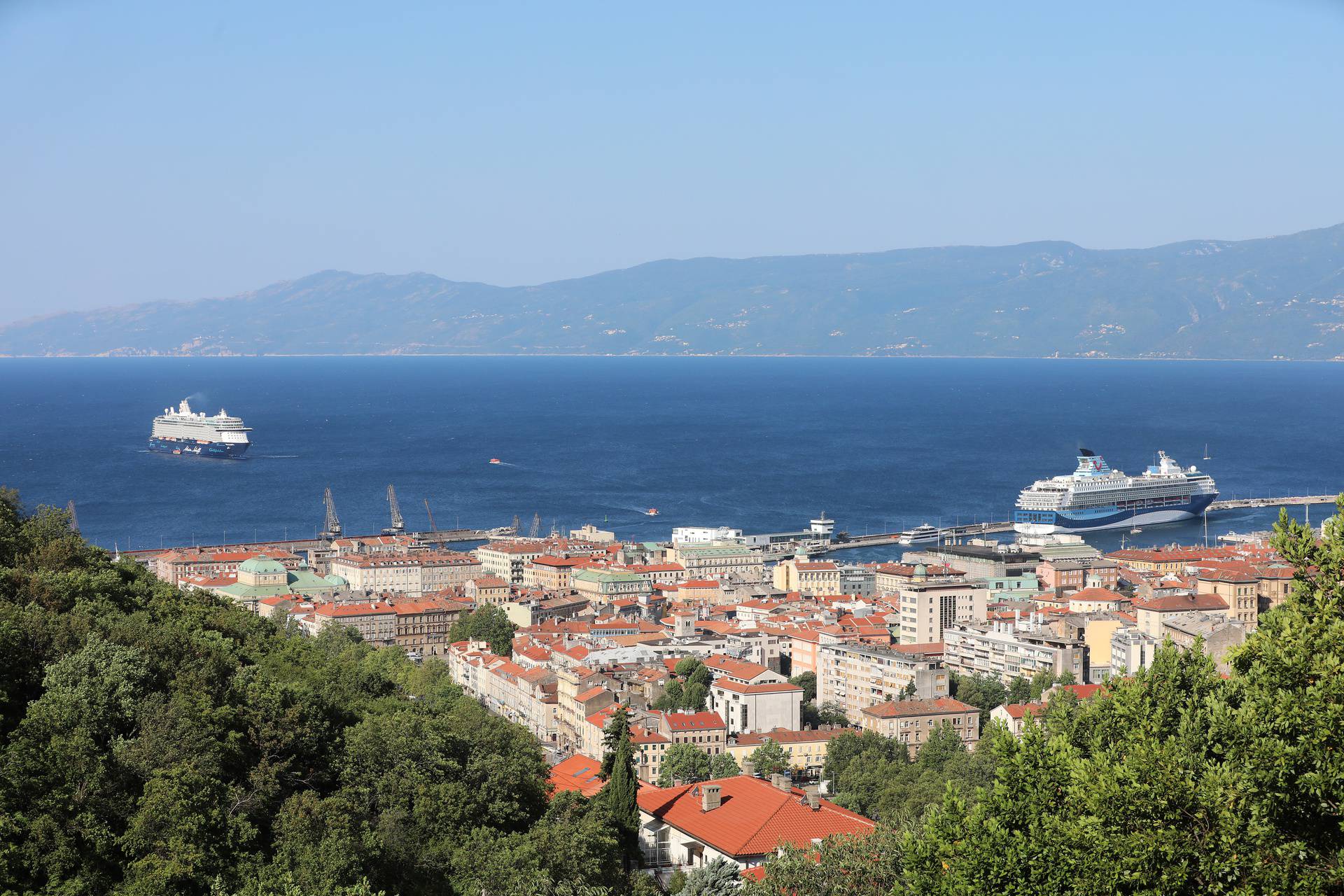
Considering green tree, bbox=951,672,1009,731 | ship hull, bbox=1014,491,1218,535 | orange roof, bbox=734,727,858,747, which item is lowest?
ship hull, bbox=1014,491,1218,535

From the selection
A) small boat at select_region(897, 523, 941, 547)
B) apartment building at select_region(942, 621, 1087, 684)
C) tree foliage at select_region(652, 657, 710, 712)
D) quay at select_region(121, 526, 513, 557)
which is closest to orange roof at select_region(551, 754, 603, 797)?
tree foliage at select_region(652, 657, 710, 712)

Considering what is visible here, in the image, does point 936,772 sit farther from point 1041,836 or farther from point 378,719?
point 1041,836

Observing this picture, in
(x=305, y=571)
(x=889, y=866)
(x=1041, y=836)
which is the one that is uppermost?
(x=1041, y=836)

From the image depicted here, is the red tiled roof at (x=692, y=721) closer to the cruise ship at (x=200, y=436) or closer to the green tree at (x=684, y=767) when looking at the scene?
the green tree at (x=684, y=767)

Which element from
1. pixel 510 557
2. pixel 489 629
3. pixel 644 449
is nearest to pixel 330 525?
pixel 510 557

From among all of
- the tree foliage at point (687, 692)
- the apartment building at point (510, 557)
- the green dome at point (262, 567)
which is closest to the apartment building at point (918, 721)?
the tree foliage at point (687, 692)

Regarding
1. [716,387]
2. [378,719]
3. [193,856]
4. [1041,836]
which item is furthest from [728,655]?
[716,387]

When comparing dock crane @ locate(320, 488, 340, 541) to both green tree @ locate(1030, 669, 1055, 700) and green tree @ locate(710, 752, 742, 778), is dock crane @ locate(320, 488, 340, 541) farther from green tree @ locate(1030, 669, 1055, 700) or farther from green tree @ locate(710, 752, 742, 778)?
green tree @ locate(710, 752, 742, 778)
